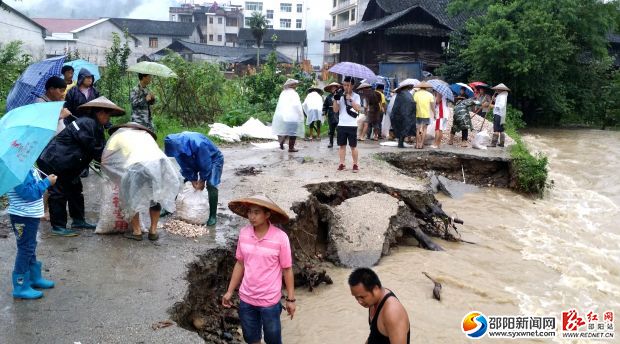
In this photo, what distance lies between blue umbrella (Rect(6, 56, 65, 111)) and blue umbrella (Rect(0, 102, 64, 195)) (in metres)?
2.69

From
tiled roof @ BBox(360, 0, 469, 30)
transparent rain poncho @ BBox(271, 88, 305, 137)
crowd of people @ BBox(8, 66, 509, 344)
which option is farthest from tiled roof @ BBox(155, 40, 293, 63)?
crowd of people @ BBox(8, 66, 509, 344)

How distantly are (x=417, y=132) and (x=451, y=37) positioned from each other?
48.9 ft

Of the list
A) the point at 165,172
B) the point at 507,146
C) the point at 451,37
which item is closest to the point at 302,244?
the point at 165,172

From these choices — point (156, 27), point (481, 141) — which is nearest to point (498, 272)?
point (481, 141)

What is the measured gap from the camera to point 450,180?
1132cm

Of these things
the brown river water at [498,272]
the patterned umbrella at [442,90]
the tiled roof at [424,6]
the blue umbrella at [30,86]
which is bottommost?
the brown river water at [498,272]

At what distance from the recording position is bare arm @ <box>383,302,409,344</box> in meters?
3.01

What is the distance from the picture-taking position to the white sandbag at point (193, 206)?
19.6ft

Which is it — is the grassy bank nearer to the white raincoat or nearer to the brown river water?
the brown river water

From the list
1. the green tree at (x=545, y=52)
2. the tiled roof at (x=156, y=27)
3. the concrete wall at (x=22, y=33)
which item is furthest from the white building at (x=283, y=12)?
the green tree at (x=545, y=52)

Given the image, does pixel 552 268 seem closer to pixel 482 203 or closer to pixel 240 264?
pixel 482 203

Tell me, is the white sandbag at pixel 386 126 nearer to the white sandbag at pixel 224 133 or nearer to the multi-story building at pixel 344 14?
the white sandbag at pixel 224 133

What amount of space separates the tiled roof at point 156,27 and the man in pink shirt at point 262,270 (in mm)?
52352

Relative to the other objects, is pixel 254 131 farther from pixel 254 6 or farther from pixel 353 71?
pixel 254 6
